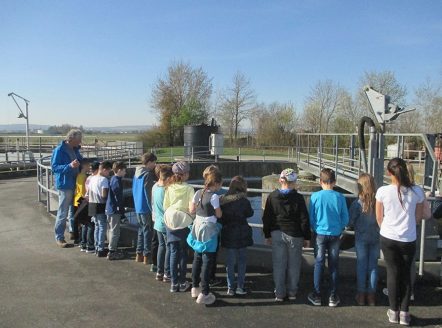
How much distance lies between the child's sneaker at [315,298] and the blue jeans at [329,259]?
50mm

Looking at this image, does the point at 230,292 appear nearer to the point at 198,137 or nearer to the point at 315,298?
the point at 315,298

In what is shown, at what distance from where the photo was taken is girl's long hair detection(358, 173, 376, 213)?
4.73 metres

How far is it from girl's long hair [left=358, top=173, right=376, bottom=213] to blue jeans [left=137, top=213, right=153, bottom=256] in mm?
2951

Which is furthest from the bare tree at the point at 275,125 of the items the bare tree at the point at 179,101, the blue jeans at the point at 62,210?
the blue jeans at the point at 62,210

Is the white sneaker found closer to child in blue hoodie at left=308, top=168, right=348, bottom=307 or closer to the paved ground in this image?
the paved ground

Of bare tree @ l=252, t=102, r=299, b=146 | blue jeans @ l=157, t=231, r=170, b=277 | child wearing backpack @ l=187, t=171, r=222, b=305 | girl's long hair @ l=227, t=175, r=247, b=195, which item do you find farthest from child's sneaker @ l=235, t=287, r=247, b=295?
bare tree @ l=252, t=102, r=299, b=146

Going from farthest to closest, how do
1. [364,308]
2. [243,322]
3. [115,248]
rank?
[115,248] < [364,308] < [243,322]

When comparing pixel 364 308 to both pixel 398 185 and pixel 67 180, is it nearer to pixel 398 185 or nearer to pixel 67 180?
pixel 398 185

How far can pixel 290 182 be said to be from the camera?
4898 millimetres

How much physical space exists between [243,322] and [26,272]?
10.8 ft

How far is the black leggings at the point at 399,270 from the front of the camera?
4312mm

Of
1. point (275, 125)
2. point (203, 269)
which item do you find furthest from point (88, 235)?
point (275, 125)

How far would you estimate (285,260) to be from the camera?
498 cm

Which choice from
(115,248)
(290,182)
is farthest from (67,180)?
(290,182)
